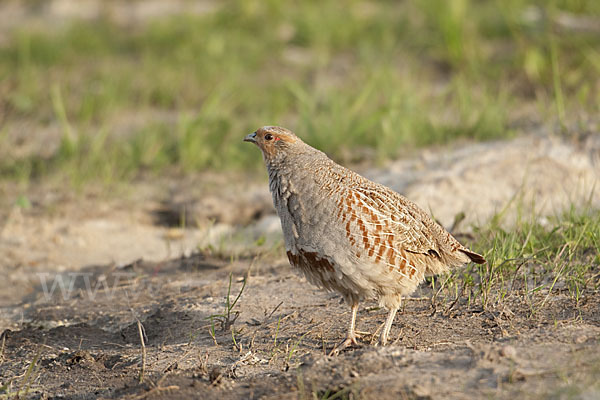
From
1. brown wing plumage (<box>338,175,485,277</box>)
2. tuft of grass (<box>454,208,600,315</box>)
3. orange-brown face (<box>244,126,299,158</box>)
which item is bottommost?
tuft of grass (<box>454,208,600,315</box>)

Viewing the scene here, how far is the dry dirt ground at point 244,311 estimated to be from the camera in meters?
3.24

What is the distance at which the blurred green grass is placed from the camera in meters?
7.16

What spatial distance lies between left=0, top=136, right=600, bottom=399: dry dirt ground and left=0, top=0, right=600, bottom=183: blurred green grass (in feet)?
1.63

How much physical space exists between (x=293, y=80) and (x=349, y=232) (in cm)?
565

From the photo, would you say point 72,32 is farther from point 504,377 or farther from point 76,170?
point 504,377

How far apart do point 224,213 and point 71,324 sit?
1928 mm

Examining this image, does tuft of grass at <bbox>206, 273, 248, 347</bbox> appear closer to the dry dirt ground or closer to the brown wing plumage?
the dry dirt ground

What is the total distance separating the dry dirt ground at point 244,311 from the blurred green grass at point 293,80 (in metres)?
0.50

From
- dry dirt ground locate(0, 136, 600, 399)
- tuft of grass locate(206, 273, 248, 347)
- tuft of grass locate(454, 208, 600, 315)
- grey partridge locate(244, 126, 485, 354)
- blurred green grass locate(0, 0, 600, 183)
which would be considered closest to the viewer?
dry dirt ground locate(0, 136, 600, 399)

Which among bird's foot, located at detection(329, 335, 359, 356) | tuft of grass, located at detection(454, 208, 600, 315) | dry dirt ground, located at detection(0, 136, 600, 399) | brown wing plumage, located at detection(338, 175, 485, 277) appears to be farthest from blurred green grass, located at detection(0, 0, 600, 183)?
bird's foot, located at detection(329, 335, 359, 356)

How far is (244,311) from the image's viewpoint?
442 cm

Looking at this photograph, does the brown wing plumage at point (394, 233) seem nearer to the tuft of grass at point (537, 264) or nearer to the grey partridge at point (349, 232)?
the grey partridge at point (349, 232)

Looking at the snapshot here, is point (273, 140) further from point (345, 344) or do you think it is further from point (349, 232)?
point (345, 344)

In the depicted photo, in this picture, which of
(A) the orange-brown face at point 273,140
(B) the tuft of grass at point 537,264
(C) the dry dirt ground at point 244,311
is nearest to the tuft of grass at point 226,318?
(C) the dry dirt ground at point 244,311
